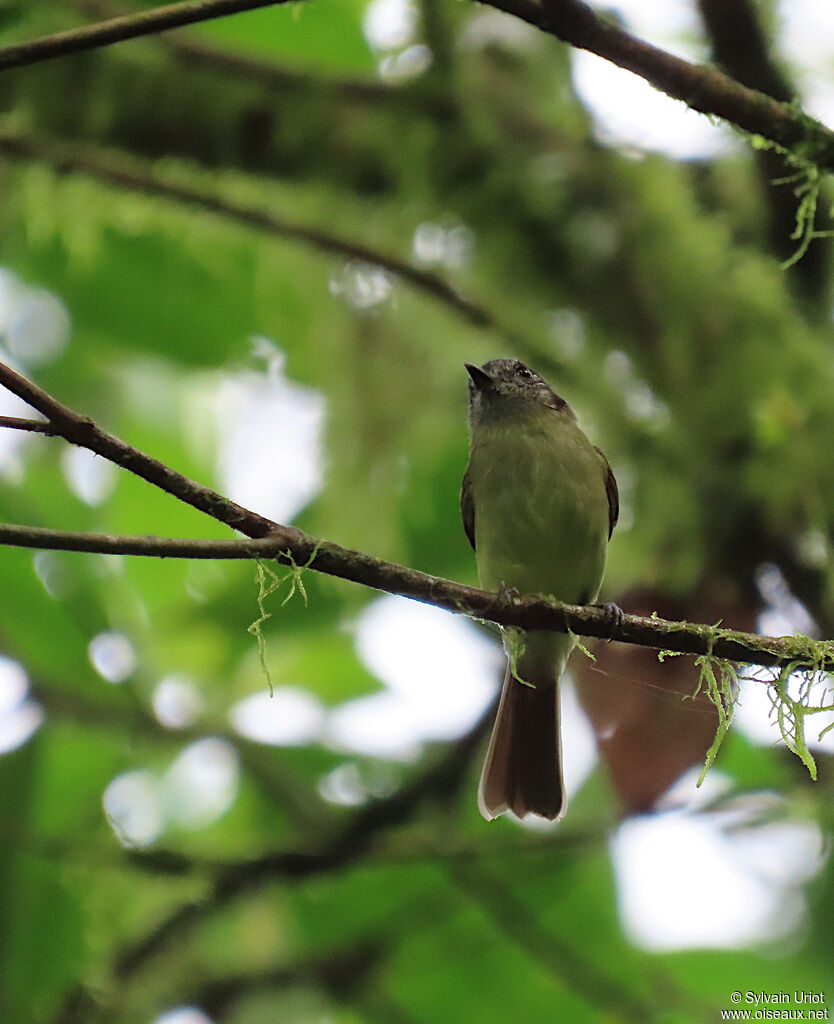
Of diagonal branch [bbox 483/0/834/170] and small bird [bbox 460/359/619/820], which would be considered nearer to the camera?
diagonal branch [bbox 483/0/834/170]

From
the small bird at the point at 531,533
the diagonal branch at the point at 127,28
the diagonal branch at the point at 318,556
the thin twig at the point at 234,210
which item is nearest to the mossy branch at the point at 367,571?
the diagonal branch at the point at 318,556

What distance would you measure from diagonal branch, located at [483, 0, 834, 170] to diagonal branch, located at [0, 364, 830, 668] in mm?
803

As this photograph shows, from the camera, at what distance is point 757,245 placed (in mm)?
4109

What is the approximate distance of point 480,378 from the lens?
12.3 ft

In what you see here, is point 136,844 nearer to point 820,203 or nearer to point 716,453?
point 716,453

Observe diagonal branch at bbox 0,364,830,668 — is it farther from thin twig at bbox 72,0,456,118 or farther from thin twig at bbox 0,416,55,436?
thin twig at bbox 72,0,456,118

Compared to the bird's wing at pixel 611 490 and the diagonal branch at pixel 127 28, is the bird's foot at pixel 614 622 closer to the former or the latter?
the diagonal branch at pixel 127 28

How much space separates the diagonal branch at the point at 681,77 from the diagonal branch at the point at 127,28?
0.42 m

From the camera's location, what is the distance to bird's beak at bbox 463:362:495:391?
363 centimetres

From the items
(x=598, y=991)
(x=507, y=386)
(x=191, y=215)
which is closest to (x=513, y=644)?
(x=507, y=386)

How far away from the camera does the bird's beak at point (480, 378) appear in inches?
143

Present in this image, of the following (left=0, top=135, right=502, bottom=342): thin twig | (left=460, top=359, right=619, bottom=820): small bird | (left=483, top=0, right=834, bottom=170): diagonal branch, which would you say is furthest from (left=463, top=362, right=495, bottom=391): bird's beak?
(left=483, top=0, right=834, bottom=170): diagonal branch

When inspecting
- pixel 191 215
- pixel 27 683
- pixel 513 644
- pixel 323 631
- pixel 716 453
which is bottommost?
pixel 513 644

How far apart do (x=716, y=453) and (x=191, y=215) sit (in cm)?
179
